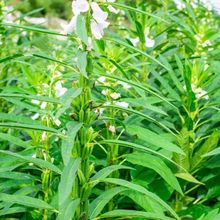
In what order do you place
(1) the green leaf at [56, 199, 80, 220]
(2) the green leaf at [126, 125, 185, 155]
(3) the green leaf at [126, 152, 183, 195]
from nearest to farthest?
(1) the green leaf at [56, 199, 80, 220] → (2) the green leaf at [126, 125, 185, 155] → (3) the green leaf at [126, 152, 183, 195]

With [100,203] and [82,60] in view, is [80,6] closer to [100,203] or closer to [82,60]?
[82,60]

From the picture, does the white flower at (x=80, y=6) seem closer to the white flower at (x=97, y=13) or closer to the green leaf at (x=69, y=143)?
the white flower at (x=97, y=13)

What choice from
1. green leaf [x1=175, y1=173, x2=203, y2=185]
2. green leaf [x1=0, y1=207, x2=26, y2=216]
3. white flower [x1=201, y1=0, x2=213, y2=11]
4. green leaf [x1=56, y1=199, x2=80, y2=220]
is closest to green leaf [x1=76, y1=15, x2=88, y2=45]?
green leaf [x1=56, y1=199, x2=80, y2=220]

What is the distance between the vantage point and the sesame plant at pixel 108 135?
1857 mm

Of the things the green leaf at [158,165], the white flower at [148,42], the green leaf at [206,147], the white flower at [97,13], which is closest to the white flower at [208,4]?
the white flower at [148,42]

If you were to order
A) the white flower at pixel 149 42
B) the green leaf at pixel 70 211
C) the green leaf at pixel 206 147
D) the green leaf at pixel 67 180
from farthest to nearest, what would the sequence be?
1. the white flower at pixel 149 42
2. the green leaf at pixel 206 147
3. the green leaf at pixel 70 211
4. the green leaf at pixel 67 180

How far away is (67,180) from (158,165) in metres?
0.67

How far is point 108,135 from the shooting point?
2.47 metres

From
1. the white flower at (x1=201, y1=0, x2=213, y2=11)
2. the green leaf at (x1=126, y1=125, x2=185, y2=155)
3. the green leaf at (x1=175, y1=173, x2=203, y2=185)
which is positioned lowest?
the green leaf at (x1=175, y1=173, x2=203, y2=185)

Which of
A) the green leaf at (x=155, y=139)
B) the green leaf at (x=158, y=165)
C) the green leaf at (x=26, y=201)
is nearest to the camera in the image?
the green leaf at (x=26, y=201)

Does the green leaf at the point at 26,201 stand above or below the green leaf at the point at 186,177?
below

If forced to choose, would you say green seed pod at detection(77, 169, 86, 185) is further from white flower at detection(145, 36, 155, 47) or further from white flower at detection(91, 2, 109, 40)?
white flower at detection(145, 36, 155, 47)

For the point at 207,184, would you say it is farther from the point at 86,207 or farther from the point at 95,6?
the point at 95,6

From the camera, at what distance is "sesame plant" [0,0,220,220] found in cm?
186
